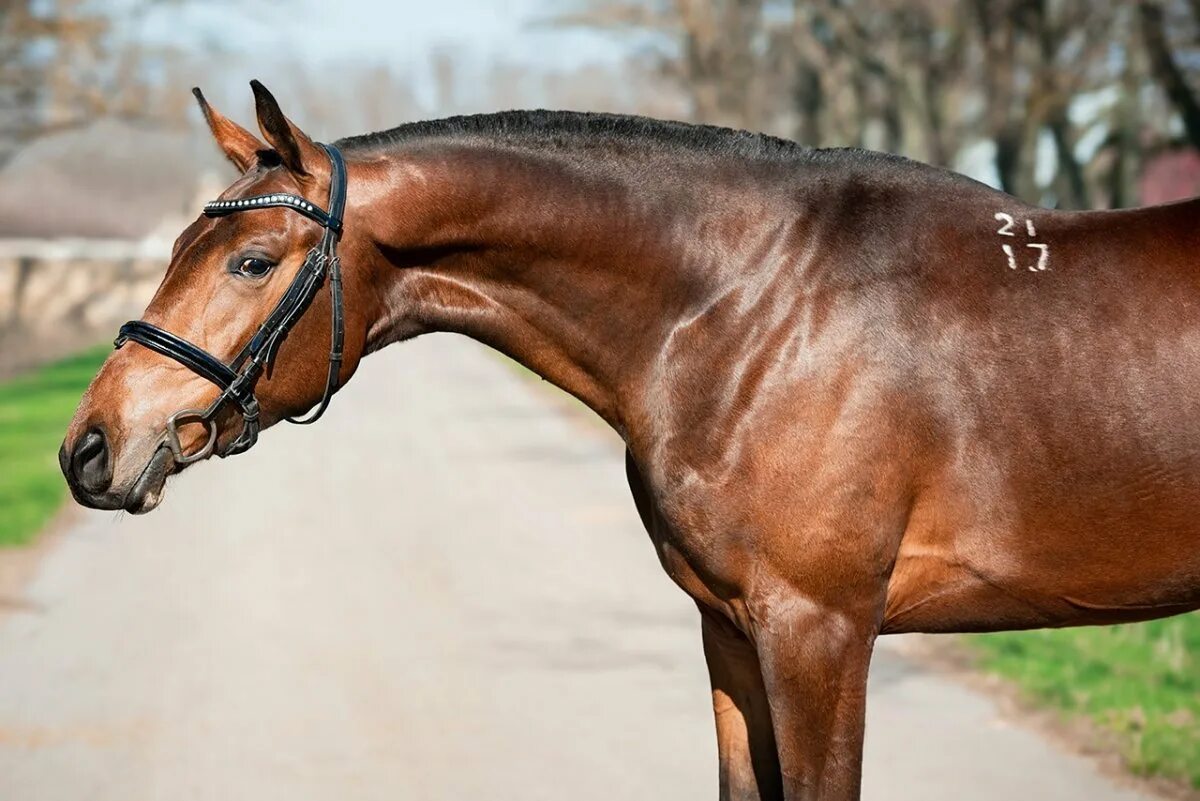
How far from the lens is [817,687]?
3490mm

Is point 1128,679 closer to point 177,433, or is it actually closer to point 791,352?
point 791,352

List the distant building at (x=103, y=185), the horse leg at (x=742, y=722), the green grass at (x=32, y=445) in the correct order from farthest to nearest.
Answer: the distant building at (x=103, y=185)
the green grass at (x=32, y=445)
the horse leg at (x=742, y=722)

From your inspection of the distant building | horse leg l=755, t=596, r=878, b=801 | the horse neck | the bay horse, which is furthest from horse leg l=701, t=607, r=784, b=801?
the distant building

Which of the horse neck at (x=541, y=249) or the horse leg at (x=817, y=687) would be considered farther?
the horse neck at (x=541, y=249)

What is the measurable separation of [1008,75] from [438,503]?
29.3 feet

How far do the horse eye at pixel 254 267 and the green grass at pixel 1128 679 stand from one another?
12.4ft

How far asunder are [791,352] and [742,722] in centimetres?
106

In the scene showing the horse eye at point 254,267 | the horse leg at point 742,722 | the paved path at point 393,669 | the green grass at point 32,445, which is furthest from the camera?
the green grass at point 32,445

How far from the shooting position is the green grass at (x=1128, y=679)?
557 cm

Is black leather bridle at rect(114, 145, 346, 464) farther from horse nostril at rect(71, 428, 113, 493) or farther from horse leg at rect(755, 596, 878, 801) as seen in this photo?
horse leg at rect(755, 596, 878, 801)

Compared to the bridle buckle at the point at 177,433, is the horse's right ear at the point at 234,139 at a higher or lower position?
higher

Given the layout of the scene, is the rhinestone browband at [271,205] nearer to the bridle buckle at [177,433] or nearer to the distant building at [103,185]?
the bridle buckle at [177,433]

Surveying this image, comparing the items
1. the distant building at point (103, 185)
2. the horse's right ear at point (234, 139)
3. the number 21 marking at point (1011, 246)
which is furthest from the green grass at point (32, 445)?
the distant building at point (103, 185)

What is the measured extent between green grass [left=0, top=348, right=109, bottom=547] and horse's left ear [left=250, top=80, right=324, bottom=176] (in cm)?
553
